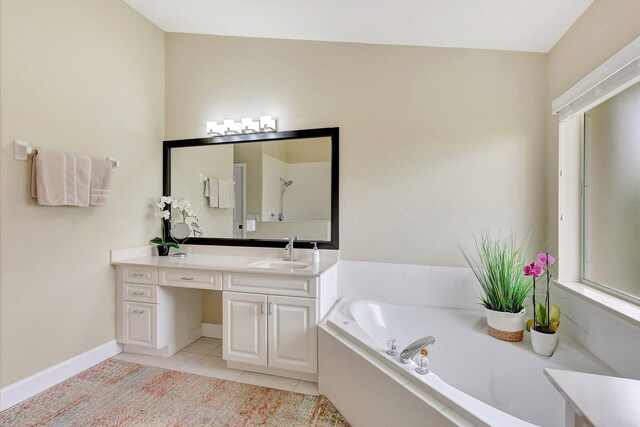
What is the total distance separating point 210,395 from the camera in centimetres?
192

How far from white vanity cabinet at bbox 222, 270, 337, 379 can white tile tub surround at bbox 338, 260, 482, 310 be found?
1.11 feet

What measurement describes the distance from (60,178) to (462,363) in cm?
287

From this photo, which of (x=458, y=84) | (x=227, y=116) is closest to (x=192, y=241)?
(x=227, y=116)

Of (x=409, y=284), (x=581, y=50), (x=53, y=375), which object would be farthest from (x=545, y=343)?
(x=53, y=375)

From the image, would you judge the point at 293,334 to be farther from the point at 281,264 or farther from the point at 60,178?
the point at 60,178

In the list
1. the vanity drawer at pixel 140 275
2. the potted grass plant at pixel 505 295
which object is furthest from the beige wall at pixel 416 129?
the vanity drawer at pixel 140 275

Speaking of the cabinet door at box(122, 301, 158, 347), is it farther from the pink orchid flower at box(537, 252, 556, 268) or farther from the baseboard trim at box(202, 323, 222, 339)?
the pink orchid flower at box(537, 252, 556, 268)

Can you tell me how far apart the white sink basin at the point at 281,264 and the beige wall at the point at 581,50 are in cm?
182

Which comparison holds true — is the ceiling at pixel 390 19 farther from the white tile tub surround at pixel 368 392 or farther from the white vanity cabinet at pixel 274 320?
the white tile tub surround at pixel 368 392

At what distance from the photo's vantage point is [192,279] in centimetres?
225

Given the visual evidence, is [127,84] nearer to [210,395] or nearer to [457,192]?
[210,395]

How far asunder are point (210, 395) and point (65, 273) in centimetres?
133

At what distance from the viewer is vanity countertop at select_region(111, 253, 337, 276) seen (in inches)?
81.7

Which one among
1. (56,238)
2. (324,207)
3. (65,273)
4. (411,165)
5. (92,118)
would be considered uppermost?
(92,118)
